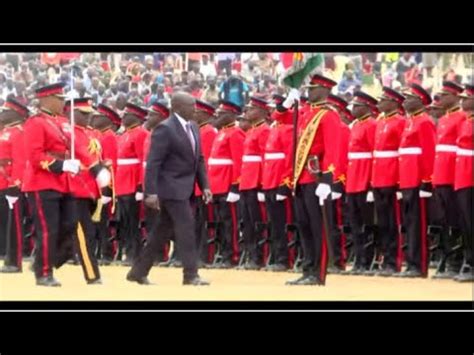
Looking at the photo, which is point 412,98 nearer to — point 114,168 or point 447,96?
point 447,96

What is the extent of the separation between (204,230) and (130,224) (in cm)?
119

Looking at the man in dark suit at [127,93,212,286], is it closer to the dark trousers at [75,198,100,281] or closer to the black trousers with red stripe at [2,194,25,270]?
the dark trousers at [75,198,100,281]

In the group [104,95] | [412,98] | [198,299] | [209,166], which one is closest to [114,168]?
[209,166]

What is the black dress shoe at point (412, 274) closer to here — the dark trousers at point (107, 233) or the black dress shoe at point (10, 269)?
the black dress shoe at point (10, 269)

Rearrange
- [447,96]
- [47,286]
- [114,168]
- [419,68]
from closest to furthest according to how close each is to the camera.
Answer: [47,286]
[447,96]
[114,168]
[419,68]

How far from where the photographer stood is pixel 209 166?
19078mm

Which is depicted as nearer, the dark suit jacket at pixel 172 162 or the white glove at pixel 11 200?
the dark suit jacket at pixel 172 162

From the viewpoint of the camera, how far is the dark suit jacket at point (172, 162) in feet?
49.3

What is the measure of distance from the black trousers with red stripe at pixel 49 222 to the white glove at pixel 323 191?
2.23m

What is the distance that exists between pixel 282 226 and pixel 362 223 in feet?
4.01

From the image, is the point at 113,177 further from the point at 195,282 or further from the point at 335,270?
the point at 195,282

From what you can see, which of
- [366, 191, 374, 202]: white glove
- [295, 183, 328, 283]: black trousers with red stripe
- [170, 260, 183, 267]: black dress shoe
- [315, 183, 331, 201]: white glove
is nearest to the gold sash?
[295, 183, 328, 283]: black trousers with red stripe

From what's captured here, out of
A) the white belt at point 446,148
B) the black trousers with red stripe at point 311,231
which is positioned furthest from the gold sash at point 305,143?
the white belt at point 446,148

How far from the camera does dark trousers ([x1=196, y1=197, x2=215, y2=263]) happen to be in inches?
756
